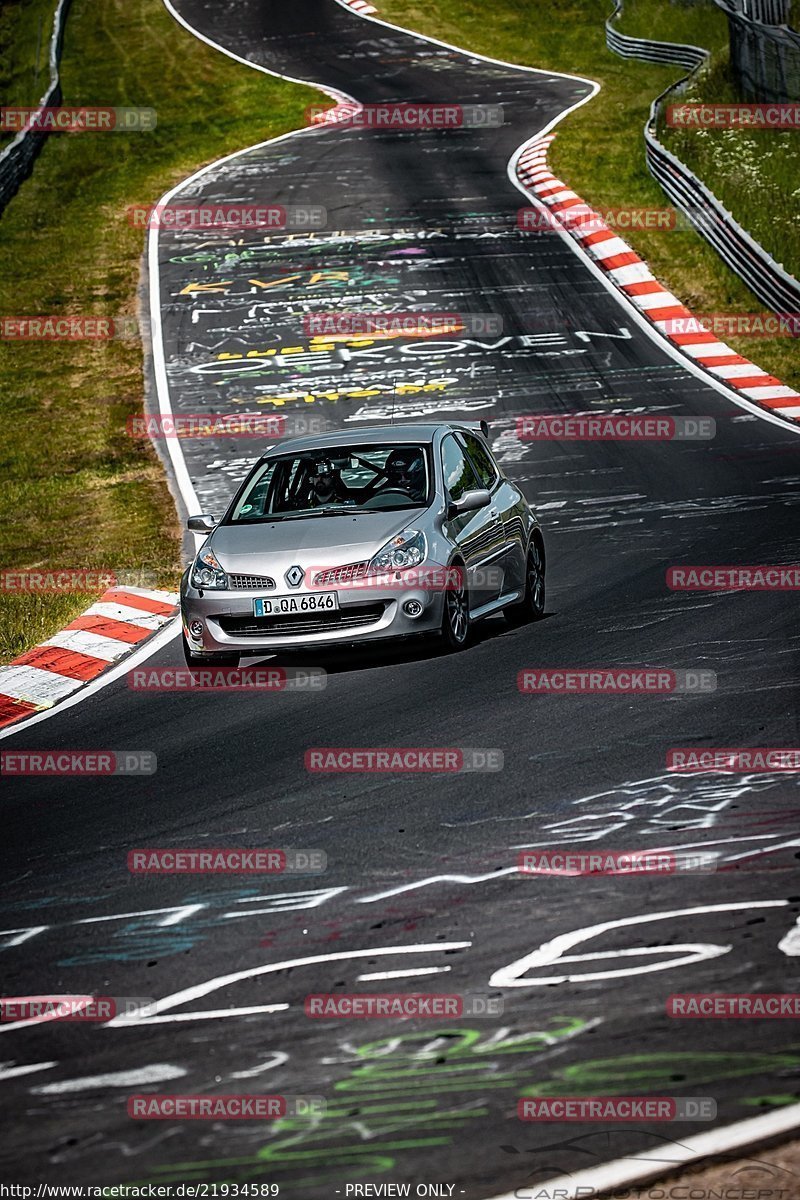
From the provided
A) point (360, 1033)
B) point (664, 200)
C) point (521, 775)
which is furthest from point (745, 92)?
point (360, 1033)

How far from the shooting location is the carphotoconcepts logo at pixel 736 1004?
5.20 m

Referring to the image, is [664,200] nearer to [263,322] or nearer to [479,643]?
[263,322]

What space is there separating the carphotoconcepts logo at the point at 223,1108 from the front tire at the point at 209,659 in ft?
19.2

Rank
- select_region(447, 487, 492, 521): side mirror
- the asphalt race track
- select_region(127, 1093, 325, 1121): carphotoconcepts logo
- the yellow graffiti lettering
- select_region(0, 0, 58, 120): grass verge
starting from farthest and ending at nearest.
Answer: select_region(0, 0, 58, 120): grass verge, the yellow graffiti lettering, select_region(447, 487, 492, 521): side mirror, select_region(127, 1093, 325, 1121): carphotoconcepts logo, the asphalt race track

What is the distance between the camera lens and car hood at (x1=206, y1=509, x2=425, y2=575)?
422 inches

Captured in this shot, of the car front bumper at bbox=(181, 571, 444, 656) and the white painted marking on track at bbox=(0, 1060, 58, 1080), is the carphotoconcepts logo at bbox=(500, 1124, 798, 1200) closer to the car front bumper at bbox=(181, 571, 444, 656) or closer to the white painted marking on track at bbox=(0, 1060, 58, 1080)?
the white painted marking on track at bbox=(0, 1060, 58, 1080)

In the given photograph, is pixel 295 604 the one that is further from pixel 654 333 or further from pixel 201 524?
pixel 654 333

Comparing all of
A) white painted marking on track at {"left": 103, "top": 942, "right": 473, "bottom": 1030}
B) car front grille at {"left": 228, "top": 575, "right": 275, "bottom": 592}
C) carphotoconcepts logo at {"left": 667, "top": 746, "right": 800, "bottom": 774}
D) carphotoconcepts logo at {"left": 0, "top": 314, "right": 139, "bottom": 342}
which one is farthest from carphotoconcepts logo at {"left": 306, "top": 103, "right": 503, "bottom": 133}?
white painted marking on track at {"left": 103, "top": 942, "right": 473, "bottom": 1030}

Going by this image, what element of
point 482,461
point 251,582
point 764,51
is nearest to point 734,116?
point 764,51

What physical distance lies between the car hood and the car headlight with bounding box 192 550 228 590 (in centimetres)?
5

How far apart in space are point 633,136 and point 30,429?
57.8ft

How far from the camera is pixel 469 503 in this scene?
11.3 meters

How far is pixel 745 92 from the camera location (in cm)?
3123

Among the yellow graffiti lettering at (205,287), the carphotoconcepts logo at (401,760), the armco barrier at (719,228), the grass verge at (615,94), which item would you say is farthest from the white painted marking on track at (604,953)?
the yellow graffiti lettering at (205,287)
